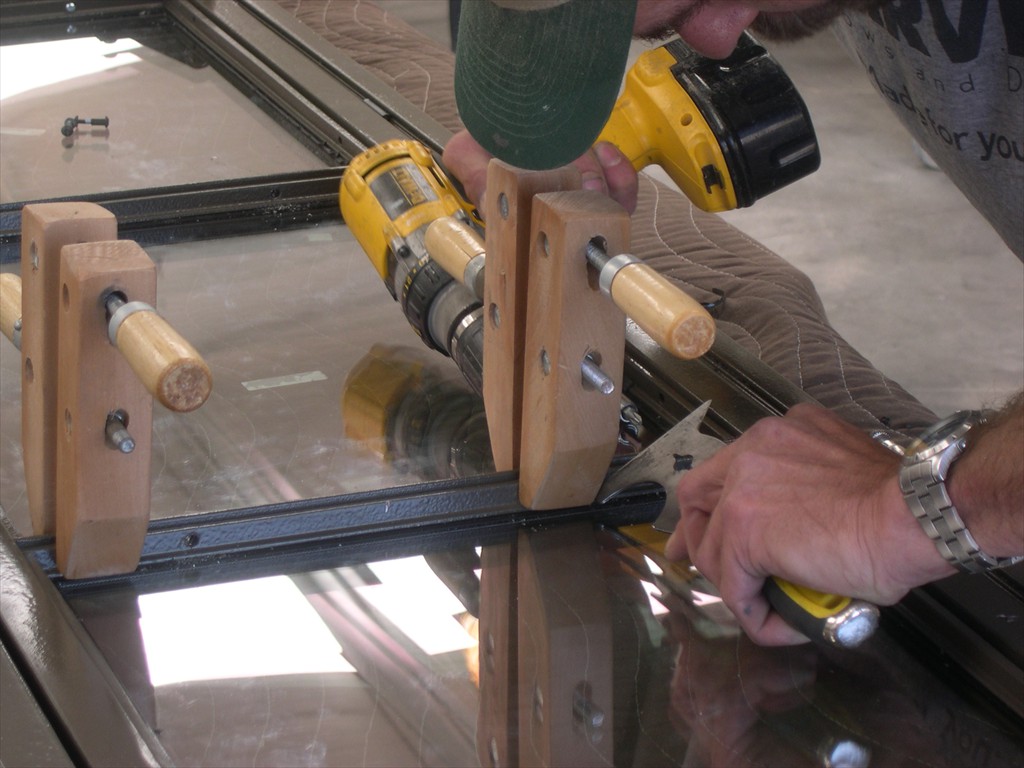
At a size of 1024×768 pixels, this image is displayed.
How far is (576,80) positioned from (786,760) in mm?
390

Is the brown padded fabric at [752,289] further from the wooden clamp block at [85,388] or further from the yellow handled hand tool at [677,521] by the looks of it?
the wooden clamp block at [85,388]

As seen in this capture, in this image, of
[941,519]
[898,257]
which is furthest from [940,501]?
[898,257]

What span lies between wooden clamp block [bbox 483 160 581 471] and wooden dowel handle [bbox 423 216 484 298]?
0.08ft

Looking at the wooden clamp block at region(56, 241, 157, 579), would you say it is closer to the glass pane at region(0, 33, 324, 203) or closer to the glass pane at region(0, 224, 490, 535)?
the glass pane at region(0, 224, 490, 535)

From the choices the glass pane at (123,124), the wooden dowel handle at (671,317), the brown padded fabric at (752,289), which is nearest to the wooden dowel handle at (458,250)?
the wooden dowel handle at (671,317)

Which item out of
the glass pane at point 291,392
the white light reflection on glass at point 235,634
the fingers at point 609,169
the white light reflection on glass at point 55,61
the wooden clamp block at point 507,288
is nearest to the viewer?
the white light reflection on glass at point 235,634

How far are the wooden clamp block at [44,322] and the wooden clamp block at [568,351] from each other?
28 cm

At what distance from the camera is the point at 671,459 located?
90 cm

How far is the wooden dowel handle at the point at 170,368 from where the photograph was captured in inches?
24.9

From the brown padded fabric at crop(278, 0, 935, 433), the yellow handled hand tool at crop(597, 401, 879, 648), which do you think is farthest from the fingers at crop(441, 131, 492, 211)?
the yellow handled hand tool at crop(597, 401, 879, 648)

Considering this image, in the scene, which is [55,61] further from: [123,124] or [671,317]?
[671,317]

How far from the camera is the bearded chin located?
83 cm

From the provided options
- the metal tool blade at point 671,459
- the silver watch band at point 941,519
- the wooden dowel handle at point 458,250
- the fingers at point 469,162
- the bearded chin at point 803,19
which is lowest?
the metal tool blade at point 671,459

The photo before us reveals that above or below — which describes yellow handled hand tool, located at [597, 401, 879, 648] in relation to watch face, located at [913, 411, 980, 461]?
below
